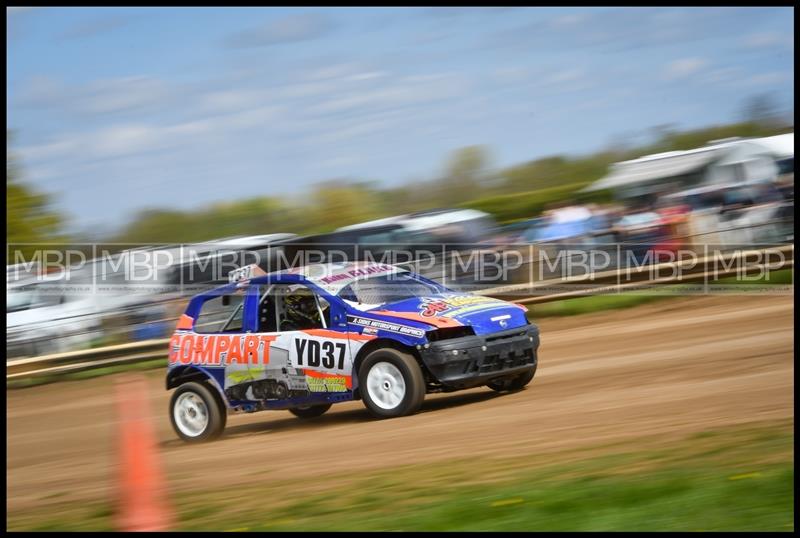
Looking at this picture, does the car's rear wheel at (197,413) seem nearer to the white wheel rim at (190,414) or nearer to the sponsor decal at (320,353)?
the white wheel rim at (190,414)

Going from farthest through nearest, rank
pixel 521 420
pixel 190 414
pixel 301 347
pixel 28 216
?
pixel 28 216 → pixel 190 414 → pixel 301 347 → pixel 521 420

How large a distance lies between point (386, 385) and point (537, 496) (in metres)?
3.87

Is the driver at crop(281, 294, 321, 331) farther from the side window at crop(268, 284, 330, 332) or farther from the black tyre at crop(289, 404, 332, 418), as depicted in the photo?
the black tyre at crop(289, 404, 332, 418)

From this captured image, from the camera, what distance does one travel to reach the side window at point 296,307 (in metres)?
11.0

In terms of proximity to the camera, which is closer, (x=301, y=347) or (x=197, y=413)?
(x=301, y=347)

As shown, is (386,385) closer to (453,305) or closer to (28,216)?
(453,305)

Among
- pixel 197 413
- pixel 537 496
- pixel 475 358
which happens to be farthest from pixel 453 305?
pixel 537 496

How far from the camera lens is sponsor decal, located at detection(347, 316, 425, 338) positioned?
10.3m

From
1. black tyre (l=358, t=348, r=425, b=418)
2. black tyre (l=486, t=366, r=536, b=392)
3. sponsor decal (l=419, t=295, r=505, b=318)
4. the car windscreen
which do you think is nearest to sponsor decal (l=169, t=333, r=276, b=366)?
the car windscreen

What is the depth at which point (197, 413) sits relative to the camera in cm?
1161

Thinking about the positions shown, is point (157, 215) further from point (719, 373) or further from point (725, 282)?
point (719, 373)

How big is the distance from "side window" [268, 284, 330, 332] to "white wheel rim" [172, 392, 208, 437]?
1231 mm

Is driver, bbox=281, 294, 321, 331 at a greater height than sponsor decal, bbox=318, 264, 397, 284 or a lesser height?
lesser

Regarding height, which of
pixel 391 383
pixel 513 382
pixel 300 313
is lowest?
pixel 513 382
